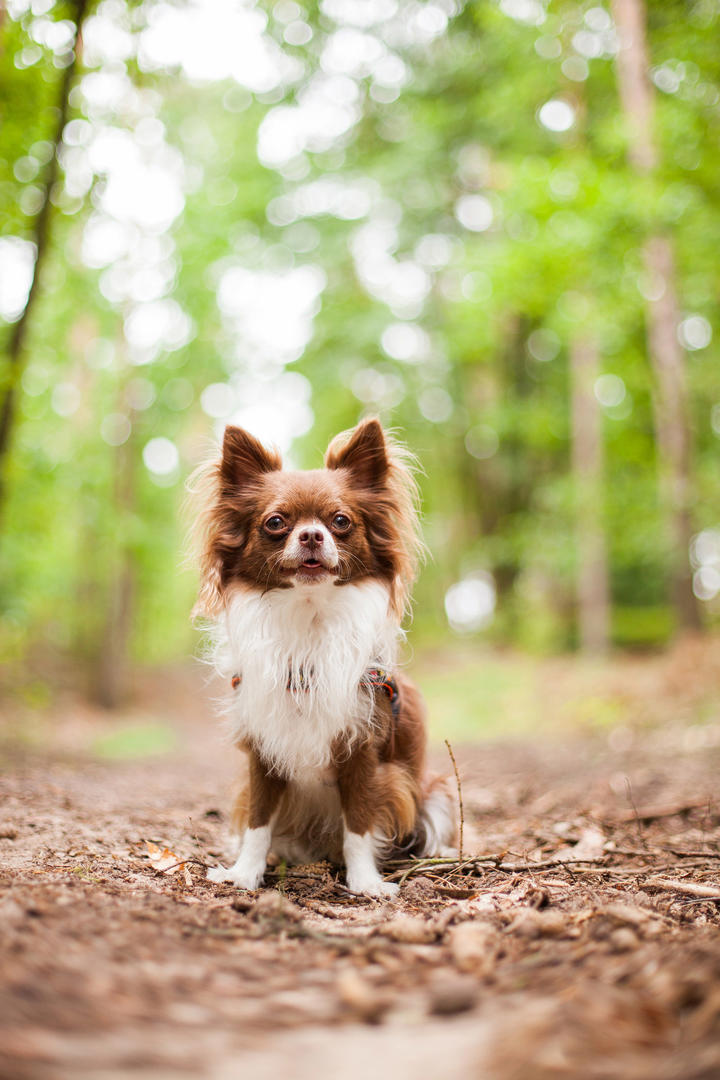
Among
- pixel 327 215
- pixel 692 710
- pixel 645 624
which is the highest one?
pixel 327 215

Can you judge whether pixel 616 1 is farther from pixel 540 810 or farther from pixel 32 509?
pixel 540 810

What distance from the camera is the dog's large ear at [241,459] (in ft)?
11.8

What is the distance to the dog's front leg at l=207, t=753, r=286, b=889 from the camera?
131 inches

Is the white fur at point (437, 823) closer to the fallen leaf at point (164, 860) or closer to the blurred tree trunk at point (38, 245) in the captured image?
the fallen leaf at point (164, 860)

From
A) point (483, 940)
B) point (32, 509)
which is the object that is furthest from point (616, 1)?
point (483, 940)

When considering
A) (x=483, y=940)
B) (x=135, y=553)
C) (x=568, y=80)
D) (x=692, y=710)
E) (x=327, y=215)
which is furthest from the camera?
(x=327, y=215)

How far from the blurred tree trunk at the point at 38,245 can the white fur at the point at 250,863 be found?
4.79 meters

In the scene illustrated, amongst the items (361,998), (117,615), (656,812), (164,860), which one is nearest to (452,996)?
(361,998)

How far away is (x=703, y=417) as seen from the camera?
50.3 feet

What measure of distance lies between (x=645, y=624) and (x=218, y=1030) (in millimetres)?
17186

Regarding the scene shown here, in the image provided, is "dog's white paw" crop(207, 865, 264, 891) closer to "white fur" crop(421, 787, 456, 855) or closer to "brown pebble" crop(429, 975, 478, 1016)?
"white fur" crop(421, 787, 456, 855)

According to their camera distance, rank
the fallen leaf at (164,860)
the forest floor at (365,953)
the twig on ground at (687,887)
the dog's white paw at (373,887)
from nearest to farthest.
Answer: the forest floor at (365,953)
the twig on ground at (687,887)
the dog's white paw at (373,887)
the fallen leaf at (164,860)

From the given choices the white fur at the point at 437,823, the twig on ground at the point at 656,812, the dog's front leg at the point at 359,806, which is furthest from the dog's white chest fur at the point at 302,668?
the twig on ground at the point at 656,812

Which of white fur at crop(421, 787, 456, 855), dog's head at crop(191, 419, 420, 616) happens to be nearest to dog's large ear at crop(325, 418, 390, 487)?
dog's head at crop(191, 419, 420, 616)
